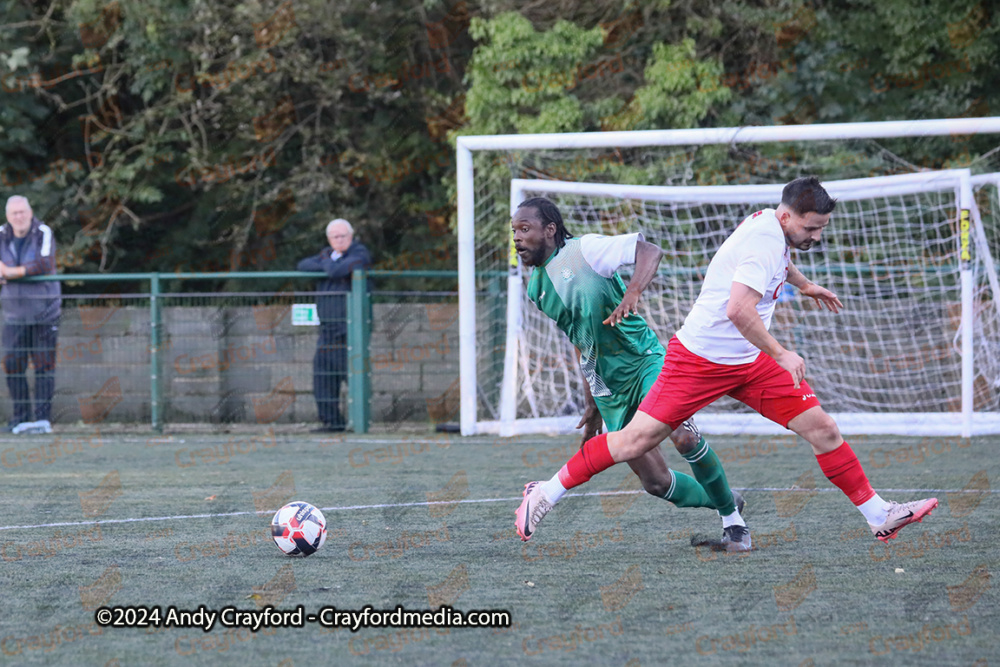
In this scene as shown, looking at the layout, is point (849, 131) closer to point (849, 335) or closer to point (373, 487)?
point (849, 335)

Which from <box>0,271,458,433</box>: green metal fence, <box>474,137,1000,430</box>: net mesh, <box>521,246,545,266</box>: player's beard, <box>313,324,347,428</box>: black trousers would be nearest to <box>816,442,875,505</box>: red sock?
<box>521,246,545,266</box>: player's beard

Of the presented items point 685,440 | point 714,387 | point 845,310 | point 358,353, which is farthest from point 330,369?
point 714,387

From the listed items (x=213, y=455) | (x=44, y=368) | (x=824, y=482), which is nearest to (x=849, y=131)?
(x=824, y=482)

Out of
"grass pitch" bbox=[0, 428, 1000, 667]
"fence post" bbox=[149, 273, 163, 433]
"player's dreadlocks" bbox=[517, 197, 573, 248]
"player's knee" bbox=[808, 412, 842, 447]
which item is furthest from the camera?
"fence post" bbox=[149, 273, 163, 433]

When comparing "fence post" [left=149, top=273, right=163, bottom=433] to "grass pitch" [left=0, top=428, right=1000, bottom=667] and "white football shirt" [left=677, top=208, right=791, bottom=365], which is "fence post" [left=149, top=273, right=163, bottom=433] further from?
"white football shirt" [left=677, top=208, right=791, bottom=365]

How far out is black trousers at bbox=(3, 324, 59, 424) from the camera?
11781mm

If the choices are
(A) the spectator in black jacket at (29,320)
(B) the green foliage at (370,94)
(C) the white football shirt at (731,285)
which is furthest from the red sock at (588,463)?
(B) the green foliage at (370,94)

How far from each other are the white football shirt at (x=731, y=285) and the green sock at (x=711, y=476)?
0.57 meters

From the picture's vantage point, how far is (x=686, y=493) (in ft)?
17.9

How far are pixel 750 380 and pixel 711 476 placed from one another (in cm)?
56

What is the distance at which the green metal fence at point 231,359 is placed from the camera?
40.9ft

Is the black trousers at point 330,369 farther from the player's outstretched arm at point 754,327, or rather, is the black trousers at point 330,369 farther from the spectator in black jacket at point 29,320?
the player's outstretched arm at point 754,327

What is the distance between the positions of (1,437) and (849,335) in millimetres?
8224

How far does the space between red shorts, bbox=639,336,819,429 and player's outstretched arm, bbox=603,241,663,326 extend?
0.91 ft
